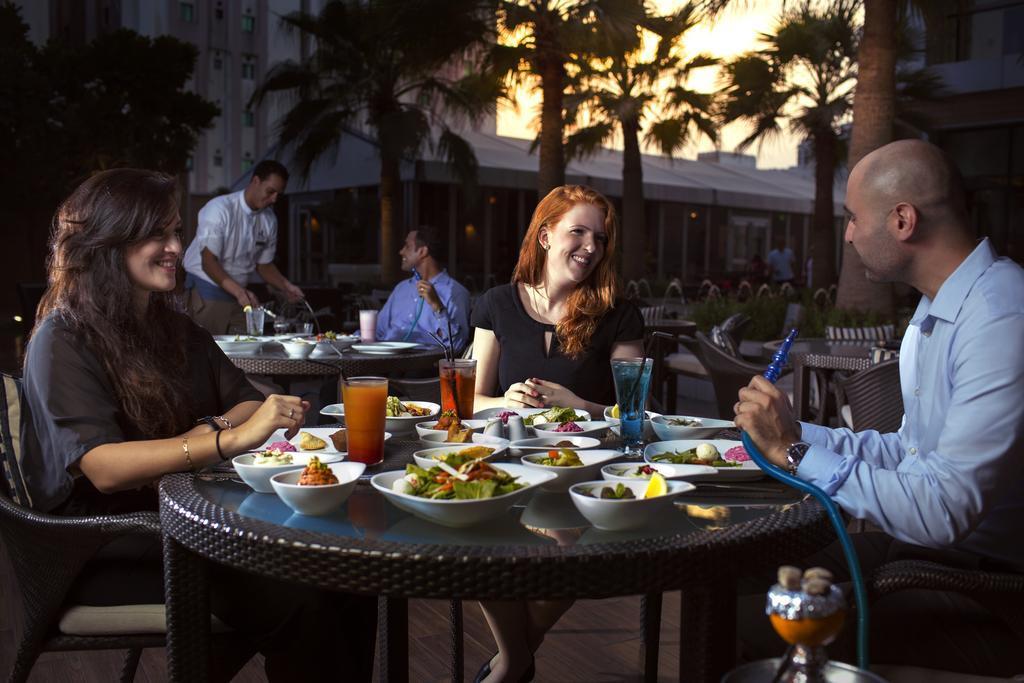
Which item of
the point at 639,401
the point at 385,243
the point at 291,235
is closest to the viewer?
the point at 639,401

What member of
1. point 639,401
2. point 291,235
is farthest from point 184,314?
point 291,235

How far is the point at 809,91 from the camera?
757 inches

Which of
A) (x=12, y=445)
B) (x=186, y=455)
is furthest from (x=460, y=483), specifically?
(x=12, y=445)

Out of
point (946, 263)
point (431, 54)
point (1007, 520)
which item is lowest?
point (1007, 520)

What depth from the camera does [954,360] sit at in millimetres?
1687

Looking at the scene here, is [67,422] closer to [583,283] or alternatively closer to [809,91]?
[583,283]

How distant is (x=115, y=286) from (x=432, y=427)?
783 mm

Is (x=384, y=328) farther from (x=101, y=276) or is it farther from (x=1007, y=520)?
(x=1007, y=520)

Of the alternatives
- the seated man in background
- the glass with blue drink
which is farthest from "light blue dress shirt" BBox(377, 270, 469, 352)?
the glass with blue drink

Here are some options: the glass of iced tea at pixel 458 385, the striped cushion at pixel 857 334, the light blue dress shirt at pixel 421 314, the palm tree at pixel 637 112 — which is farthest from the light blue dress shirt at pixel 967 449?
the palm tree at pixel 637 112

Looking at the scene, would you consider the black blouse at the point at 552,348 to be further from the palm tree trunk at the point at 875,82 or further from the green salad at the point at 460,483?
the palm tree trunk at the point at 875,82

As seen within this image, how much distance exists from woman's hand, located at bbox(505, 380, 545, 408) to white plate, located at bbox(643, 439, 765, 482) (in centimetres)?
62

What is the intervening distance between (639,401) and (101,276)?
124cm

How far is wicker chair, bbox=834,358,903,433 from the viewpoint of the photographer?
3.51m
